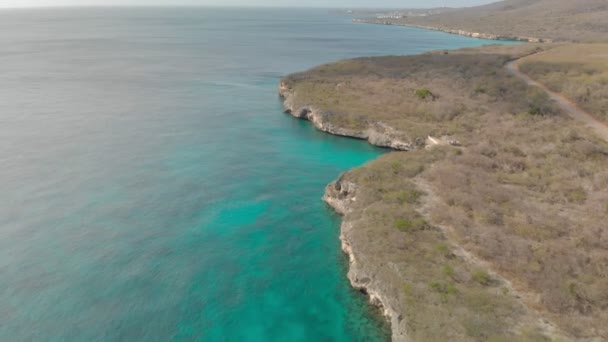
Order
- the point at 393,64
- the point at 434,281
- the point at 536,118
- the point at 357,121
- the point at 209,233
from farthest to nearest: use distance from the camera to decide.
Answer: the point at 393,64 < the point at 357,121 < the point at 536,118 < the point at 209,233 < the point at 434,281

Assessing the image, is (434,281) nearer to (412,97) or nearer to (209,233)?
(209,233)

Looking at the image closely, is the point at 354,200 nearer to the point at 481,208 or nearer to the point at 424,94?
the point at 481,208

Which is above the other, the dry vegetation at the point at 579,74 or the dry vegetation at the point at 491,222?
the dry vegetation at the point at 579,74

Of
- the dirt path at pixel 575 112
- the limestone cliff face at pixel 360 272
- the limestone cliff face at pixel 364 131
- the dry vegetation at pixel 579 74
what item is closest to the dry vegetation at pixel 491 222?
the limestone cliff face at pixel 360 272

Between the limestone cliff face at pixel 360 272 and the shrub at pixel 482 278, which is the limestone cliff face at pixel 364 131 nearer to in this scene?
the limestone cliff face at pixel 360 272

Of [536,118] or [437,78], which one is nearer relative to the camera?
[536,118]

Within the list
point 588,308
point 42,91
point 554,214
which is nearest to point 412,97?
point 554,214
